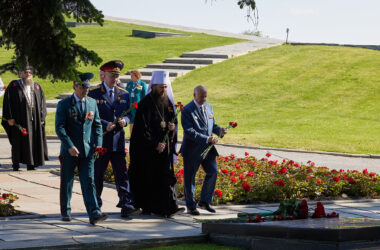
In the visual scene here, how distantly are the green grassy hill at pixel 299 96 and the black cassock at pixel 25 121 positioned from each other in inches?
304

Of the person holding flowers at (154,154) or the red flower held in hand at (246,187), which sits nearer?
the person holding flowers at (154,154)

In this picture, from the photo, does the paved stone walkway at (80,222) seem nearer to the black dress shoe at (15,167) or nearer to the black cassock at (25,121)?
the black dress shoe at (15,167)

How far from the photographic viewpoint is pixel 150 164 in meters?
9.77

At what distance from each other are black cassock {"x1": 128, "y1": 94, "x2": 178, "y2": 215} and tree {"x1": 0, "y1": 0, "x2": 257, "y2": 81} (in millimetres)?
1804

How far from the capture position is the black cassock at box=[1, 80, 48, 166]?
14.1 meters

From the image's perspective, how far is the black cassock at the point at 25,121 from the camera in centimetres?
1410

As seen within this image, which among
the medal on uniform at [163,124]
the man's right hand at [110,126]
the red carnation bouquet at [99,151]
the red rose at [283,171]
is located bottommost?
the red rose at [283,171]

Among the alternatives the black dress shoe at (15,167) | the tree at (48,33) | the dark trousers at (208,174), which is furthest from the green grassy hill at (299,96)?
the tree at (48,33)

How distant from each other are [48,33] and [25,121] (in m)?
6.66

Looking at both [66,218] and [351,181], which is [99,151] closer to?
[66,218]

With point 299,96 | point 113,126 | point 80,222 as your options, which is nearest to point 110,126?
point 113,126

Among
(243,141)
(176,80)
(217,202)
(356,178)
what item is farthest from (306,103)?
(217,202)

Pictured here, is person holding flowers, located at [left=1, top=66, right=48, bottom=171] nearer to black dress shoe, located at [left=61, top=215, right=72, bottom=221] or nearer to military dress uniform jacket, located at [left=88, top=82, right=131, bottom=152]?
military dress uniform jacket, located at [left=88, top=82, right=131, bottom=152]

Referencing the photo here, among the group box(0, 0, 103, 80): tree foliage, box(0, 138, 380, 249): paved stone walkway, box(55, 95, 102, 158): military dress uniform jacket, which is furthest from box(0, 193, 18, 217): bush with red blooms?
box(0, 0, 103, 80): tree foliage
